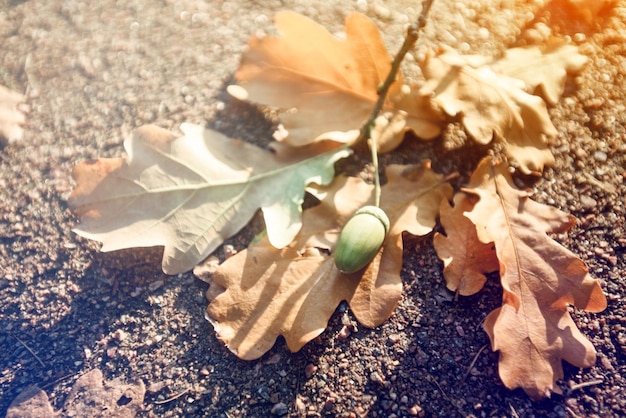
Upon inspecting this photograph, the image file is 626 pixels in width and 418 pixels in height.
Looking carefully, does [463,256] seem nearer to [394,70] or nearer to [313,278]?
[313,278]

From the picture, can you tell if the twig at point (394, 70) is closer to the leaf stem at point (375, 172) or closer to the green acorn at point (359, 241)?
the leaf stem at point (375, 172)

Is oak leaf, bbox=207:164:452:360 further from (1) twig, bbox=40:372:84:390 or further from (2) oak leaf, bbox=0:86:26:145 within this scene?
(2) oak leaf, bbox=0:86:26:145

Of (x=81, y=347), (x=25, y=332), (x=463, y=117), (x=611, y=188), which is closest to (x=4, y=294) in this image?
(x=25, y=332)

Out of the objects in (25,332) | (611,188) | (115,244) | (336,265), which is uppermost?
(611,188)

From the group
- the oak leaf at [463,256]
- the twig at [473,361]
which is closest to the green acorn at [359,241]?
the oak leaf at [463,256]

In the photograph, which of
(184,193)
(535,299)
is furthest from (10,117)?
(535,299)

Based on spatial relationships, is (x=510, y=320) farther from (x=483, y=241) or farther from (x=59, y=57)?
(x=59, y=57)
